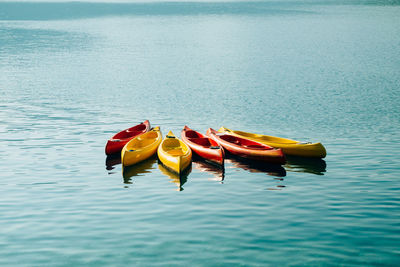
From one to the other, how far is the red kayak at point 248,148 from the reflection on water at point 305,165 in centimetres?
78

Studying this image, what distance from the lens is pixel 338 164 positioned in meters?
25.3

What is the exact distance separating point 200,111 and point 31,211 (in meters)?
23.9

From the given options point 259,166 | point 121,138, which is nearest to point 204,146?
point 259,166

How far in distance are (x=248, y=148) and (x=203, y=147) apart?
7.97 ft

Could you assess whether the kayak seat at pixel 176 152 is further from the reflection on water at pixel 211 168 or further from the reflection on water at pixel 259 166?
the reflection on water at pixel 259 166

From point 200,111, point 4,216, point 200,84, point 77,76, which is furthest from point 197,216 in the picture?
point 77,76

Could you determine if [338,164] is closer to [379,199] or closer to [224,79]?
[379,199]

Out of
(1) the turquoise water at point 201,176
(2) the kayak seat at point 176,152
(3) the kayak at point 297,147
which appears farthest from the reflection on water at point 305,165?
(2) the kayak seat at point 176,152

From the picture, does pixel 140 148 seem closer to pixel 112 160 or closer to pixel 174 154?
pixel 112 160

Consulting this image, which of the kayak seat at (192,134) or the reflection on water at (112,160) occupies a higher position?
the kayak seat at (192,134)

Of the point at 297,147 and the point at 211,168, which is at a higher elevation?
the point at 297,147

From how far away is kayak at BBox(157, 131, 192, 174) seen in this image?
2373cm

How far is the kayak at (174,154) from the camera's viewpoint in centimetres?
2373

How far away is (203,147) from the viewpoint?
87.2 ft
